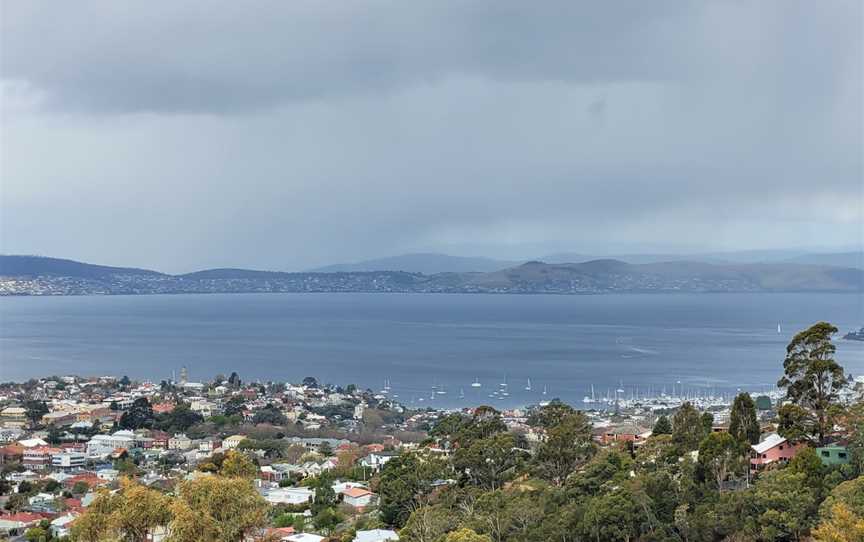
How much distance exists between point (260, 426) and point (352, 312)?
323ft

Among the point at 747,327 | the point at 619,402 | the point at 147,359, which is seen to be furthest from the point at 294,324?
the point at 619,402


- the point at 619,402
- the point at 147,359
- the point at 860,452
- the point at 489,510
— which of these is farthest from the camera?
the point at 147,359

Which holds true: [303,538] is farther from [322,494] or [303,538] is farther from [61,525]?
[61,525]

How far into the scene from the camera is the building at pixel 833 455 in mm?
13797

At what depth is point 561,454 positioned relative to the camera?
1756 cm

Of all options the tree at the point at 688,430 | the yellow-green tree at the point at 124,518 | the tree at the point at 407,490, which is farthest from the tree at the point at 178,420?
the tree at the point at 688,430

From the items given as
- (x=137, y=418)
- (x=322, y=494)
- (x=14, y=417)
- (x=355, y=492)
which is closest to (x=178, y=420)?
(x=137, y=418)

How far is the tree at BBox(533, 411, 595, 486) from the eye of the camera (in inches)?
690

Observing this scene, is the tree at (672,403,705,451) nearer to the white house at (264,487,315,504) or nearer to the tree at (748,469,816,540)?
the tree at (748,469,816,540)

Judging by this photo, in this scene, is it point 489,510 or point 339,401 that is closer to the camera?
point 489,510

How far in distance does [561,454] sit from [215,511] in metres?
8.30

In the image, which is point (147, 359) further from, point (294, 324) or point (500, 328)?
point (500, 328)

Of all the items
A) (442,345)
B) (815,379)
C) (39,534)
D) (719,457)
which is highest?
(815,379)

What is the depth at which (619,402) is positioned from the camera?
52.3 m
